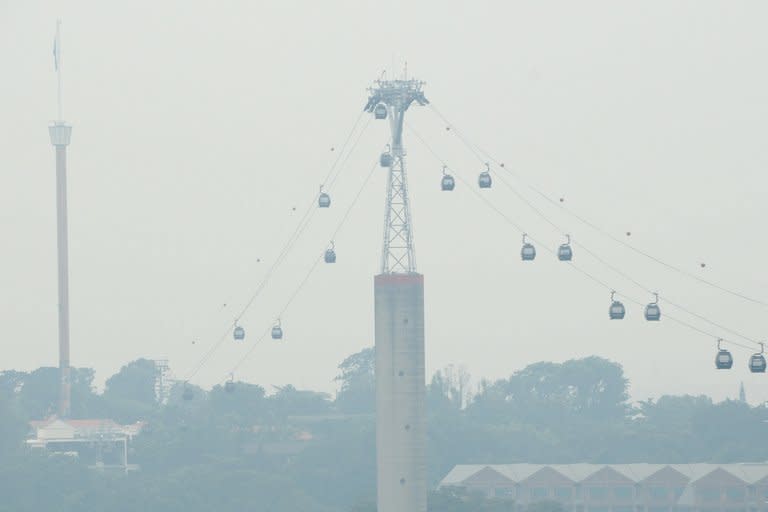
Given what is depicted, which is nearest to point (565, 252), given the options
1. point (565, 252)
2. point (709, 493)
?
point (565, 252)

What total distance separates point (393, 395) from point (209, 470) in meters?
69.2

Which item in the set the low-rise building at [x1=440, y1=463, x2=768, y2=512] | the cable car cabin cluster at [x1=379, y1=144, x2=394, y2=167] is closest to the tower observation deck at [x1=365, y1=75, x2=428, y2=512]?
the cable car cabin cluster at [x1=379, y1=144, x2=394, y2=167]

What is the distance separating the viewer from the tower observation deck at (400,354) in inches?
4449

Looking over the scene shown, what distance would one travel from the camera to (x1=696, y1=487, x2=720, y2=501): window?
579 feet

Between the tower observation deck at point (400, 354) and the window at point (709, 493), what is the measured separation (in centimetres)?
6662

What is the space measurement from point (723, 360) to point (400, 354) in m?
21.9

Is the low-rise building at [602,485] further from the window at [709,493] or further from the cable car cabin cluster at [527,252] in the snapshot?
the cable car cabin cluster at [527,252]

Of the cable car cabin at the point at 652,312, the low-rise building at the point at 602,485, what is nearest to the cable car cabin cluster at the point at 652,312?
the cable car cabin at the point at 652,312

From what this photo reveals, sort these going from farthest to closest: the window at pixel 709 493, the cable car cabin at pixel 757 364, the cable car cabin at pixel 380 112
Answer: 1. the window at pixel 709 493
2. the cable car cabin at pixel 380 112
3. the cable car cabin at pixel 757 364

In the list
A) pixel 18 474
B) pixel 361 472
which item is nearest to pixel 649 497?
pixel 361 472

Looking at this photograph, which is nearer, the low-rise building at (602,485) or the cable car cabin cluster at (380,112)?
the cable car cabin cluster at (380,112)

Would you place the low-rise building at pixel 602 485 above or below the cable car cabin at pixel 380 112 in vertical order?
below

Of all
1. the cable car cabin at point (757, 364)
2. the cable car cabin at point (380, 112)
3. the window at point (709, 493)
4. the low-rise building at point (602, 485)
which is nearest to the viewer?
the cable car cabin at point (757, 364)

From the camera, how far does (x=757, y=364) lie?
9531 centimetres
